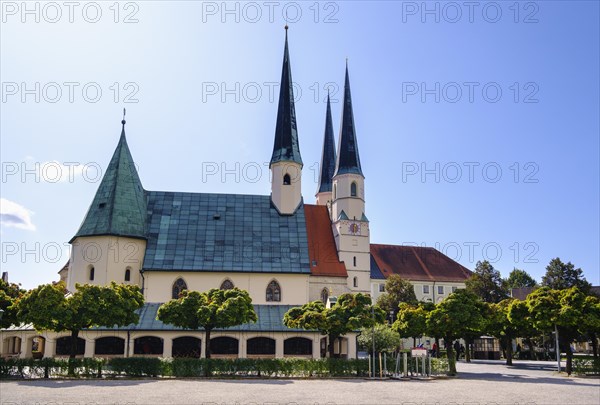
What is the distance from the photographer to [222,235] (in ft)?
163

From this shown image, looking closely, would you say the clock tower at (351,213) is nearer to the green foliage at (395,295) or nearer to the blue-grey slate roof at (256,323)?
the blue-grey slate roof at (256,323)

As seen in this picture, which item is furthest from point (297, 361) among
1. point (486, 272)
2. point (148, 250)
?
point (486, 272)

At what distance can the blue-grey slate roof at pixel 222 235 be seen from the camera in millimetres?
47219

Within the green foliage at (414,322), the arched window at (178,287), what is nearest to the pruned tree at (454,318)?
the green foliage at (414,322)

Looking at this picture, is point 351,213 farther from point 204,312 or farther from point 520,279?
point 520,279

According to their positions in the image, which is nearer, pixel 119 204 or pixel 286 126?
pixel 119 204

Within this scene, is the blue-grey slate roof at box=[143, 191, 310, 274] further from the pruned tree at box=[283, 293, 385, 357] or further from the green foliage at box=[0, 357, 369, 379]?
the green foliage at box=[0, 357, 369, 379]

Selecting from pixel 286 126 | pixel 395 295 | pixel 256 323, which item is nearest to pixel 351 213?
pixel 286 126

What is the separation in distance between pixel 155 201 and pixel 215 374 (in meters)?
23.5

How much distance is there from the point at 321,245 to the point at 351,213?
4.62m

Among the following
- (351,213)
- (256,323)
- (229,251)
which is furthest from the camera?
(351,213)

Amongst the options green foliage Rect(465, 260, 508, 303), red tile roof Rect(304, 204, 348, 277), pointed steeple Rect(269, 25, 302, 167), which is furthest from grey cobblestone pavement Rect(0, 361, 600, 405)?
green foliage Rect(465, 260, 508, 303)

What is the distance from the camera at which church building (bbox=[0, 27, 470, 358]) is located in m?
41.9

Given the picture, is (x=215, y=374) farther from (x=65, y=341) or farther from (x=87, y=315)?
(x=65, y=341)
